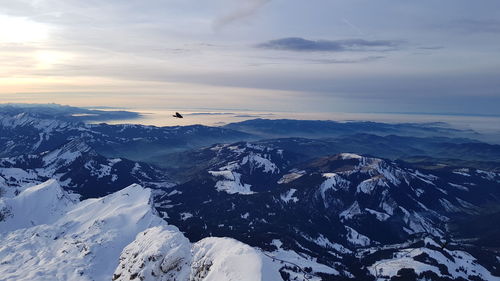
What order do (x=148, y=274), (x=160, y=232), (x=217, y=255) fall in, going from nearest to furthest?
(x=217, y=255) → (x=148, y=274) → (x=160, y=232)

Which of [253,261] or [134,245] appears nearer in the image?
[253,261]

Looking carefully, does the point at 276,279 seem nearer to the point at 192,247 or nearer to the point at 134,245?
the point at 192,247

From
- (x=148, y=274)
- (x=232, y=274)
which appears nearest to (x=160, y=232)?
(x=148, y=274)

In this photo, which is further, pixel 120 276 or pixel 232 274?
pixel 120 276

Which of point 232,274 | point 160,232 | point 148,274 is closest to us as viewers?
point 232,274

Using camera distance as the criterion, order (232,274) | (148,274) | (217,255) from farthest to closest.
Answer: (148,274)
(217,255)
(232,274)

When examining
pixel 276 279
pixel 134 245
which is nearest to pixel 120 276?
pixel 134 245

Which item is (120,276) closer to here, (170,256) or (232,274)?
(170,256)

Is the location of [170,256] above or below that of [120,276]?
above

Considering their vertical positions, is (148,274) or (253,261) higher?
(253,261)
